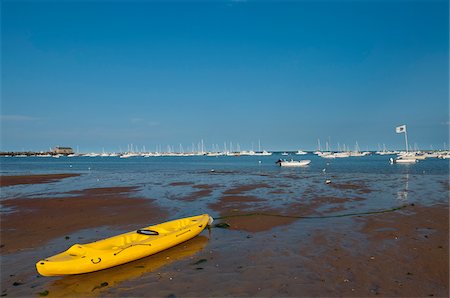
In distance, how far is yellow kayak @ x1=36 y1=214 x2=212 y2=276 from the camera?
8055 mm

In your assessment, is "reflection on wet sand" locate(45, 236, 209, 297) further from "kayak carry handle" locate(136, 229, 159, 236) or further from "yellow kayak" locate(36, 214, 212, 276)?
"kayak carry handle" locate(136, 229, 159, 236)

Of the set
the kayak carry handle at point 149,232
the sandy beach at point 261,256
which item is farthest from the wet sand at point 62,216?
the kayak carry handle at point 149,232

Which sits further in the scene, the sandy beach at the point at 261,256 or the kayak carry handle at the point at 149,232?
the kayak carry handle at the point at 149,232

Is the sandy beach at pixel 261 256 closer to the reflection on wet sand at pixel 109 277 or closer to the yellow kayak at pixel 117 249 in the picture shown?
the reflection on wet sand at pixel 109 277

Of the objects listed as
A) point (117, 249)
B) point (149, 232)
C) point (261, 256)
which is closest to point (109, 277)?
point (117, 249)

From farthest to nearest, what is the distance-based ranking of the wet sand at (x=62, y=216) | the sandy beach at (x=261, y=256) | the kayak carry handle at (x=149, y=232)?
the wet sand at (x=62, y=216)
the kayak carry handle at (x=149, y=232)
the sandy beach at (x=261, y=256)

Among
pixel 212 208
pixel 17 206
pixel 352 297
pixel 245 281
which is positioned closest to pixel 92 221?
pixel 212 208

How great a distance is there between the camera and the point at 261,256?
9914 mm

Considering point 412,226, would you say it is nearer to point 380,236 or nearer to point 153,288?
point 380,236

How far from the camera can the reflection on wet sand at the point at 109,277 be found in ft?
25.3

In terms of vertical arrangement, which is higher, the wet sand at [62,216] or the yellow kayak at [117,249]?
the yellow kayak at [117,249]

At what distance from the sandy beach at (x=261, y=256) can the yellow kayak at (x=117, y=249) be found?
29 cm

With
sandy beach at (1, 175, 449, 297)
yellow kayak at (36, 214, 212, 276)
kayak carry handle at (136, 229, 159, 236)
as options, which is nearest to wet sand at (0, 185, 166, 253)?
sandy beach at (1, 175, 449, 297)

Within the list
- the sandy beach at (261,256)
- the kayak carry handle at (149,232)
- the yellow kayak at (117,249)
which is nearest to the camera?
the sandy beach at (261,256)
